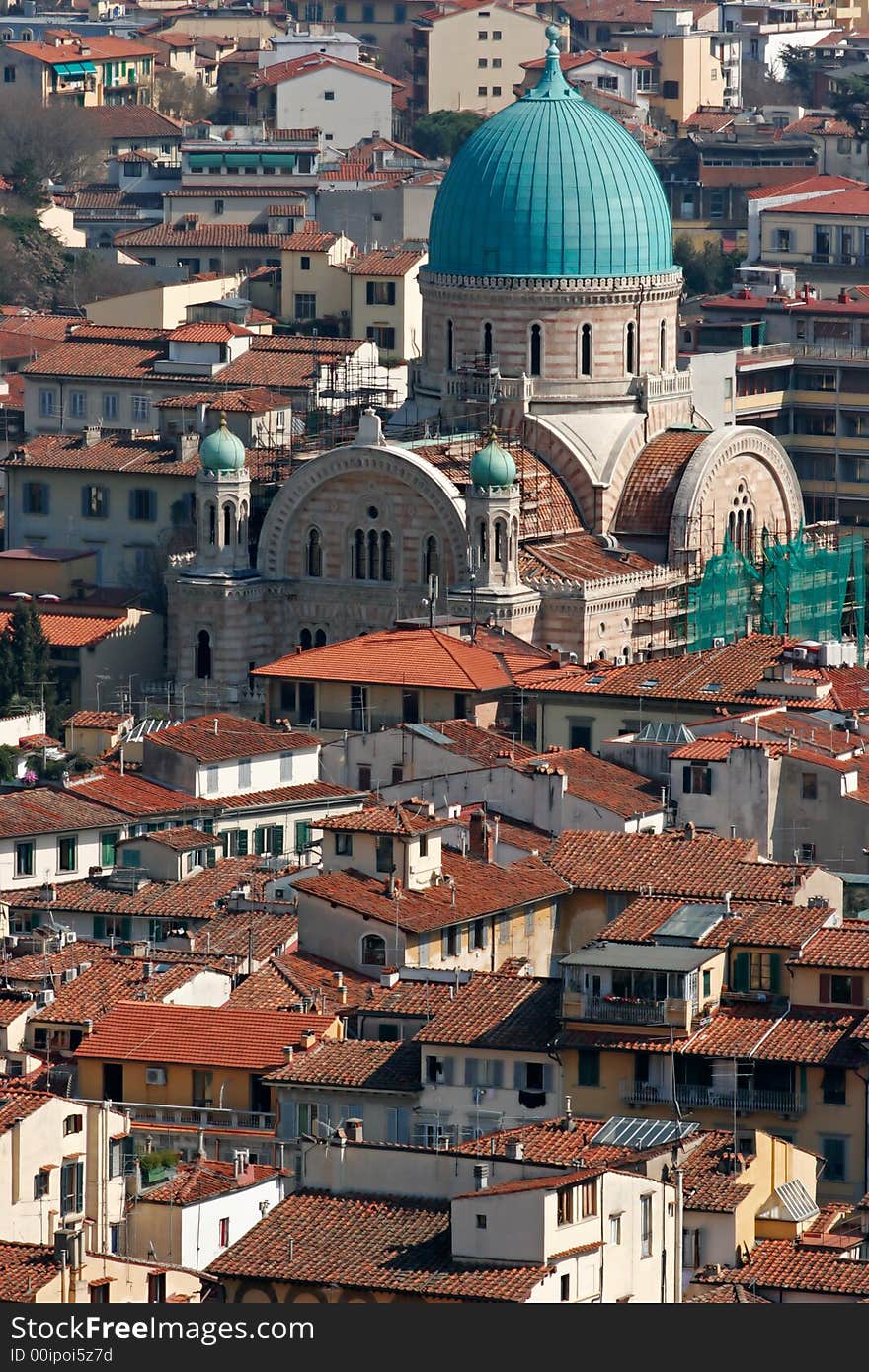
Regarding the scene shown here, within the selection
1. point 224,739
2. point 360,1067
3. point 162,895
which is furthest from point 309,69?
point 360,1067

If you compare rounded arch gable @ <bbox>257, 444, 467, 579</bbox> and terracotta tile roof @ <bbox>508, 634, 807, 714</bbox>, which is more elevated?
rounded arch gable @ <bbox>257, 444, 467, 579</bbox>

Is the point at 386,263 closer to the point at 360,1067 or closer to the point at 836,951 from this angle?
the point at 836,951

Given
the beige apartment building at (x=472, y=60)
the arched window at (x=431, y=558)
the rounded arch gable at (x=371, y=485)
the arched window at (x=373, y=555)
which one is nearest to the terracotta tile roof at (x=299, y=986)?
the rounded arch gable at (x=371, y=485)

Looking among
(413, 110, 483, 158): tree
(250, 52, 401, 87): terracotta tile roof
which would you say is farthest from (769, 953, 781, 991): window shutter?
(250, 52, 401, 87): terracotta tile roof

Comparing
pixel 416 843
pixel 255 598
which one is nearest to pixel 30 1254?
pixel 416 843

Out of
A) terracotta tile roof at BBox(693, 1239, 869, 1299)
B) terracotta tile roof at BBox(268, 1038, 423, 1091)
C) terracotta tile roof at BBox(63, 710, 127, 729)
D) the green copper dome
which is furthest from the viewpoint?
the green copper dome

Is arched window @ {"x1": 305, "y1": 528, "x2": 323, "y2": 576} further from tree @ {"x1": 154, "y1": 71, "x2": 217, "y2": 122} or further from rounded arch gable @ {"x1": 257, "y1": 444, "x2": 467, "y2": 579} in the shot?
tree @ {"x1": 154, "y1": 71, "x2": 217, "y2": 122}
